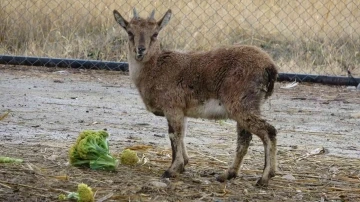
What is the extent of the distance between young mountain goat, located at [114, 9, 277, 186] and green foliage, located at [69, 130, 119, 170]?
1.52 feet

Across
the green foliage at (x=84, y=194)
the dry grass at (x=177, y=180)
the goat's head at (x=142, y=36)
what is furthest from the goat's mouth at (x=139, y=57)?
the green foliage at (x=84, y=194)

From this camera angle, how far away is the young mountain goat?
21.3 feet

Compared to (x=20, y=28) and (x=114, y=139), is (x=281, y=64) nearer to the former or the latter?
(x=20, y=28)

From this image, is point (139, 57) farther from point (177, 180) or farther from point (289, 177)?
point (289, 177)

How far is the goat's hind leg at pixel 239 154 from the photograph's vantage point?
6.74m

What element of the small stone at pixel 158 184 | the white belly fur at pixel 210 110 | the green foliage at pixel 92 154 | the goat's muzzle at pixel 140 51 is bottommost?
the small stone at pixel 158 184

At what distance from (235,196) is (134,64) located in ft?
5.12

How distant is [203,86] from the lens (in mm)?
6785

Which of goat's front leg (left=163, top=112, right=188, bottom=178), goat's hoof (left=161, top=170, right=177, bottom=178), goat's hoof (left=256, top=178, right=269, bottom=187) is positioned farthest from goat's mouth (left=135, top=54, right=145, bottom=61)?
goat's hoof (left=256, top=178, right=269, bottom=187)

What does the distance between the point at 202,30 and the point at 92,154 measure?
23.4 ft

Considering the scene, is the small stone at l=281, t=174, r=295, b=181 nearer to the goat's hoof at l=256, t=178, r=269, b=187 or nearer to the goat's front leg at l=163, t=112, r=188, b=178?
the goat's hoof at l=256, t=178, r=269, b=187

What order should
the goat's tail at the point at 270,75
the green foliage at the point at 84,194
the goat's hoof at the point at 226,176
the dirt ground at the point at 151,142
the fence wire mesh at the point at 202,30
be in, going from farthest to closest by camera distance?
the fence wire mesh at the point at 202,30, the goat's hoof at the point at 226,176, the goat's tail at the point at 270,75, the dirt ground at the point at 151,142, the green foliage at the point at 84,194

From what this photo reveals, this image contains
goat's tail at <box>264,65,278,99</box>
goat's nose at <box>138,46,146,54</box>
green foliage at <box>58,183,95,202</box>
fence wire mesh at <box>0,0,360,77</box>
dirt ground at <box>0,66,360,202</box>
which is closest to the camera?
green foliage at <box>58,183,95,202</box>

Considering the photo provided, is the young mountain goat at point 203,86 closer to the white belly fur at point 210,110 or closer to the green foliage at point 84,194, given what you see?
the white belly fur at point 210,110
